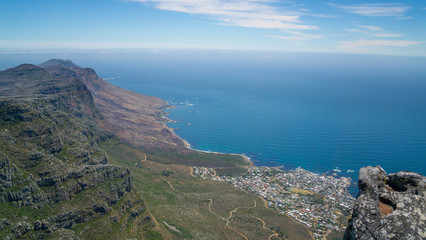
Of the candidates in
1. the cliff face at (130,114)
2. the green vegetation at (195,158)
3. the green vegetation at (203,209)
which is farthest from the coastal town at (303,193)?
the cliff face at (130,114)

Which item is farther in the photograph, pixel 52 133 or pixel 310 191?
pixel 310 191

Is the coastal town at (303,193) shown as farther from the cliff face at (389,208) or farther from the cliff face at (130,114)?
the cliff face at (389,208)

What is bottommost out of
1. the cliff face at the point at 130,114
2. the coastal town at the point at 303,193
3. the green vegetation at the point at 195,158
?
the coastal town at the point at 303,193

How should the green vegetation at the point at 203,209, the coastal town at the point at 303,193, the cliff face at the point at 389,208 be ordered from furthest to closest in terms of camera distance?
the coastal town at the point at 303,193 < the green vegetation at the point at 203,209 < the cliff face at the point at 389,208

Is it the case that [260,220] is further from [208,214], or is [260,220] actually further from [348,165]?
[348,165]

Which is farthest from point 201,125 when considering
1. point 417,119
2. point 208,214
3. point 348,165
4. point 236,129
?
point 417,119
